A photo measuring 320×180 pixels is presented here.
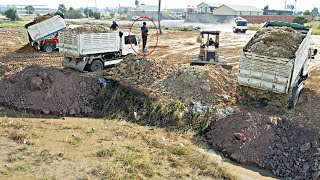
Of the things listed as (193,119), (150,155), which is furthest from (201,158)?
(193,119)

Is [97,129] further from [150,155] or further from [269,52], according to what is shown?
[269,52]

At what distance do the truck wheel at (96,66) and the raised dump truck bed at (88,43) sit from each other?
0.50m

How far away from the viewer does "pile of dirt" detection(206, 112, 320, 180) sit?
8.85 m

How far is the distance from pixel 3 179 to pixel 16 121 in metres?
4.05

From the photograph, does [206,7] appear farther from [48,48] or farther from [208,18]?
[48,48]

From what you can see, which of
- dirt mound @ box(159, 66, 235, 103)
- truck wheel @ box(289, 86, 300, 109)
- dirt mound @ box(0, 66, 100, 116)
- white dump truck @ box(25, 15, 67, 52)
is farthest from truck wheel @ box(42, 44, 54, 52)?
truck wheel @ box(289, 86, 300, 109)

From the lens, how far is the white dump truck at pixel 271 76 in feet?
35.5

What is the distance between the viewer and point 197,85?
12609 millimetres

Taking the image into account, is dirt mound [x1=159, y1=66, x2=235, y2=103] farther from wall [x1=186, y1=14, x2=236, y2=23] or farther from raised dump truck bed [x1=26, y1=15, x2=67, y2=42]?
wall [x1=186, y1=14, x2=236, y2=23]

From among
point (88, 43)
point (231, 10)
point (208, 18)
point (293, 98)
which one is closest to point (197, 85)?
point (293, 98)

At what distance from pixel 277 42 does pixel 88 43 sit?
8247 millimetres

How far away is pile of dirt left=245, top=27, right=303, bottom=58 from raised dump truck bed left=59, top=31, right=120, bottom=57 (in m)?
6.81

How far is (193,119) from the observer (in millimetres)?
11305

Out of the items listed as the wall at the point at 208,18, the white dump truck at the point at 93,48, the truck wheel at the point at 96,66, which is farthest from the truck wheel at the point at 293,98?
the wall at the point at 208,18
